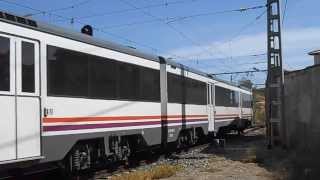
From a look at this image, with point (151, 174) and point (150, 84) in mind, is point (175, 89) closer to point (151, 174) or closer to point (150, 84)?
point (150, 84)

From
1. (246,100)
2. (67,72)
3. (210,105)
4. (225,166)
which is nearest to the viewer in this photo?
(67,72)

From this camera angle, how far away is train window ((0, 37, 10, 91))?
10.1 meters

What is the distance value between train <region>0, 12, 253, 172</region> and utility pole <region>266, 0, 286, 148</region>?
406 centimetres

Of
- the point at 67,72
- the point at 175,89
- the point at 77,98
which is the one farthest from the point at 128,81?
the point at 175,89

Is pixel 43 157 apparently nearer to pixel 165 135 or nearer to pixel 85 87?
pixel 85 87

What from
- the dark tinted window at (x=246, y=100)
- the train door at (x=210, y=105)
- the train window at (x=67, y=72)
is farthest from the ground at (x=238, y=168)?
the dark tinted window at (x=246, y=100)

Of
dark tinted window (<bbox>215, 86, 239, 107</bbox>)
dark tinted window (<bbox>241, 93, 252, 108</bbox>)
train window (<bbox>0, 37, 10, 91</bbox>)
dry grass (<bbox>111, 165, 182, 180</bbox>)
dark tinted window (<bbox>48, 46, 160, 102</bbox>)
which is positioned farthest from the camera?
dark tinted window (<bbox>241, 93, 252, 108</bbox>)

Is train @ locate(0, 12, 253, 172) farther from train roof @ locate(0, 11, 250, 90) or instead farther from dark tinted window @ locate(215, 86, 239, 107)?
dark tinted window @ locate(215, 86, 239, 107)

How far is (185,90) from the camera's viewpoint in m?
21.6

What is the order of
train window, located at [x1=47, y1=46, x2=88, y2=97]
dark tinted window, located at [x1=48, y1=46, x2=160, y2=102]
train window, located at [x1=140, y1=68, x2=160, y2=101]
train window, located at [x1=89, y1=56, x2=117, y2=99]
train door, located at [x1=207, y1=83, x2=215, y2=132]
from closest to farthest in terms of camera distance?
train window, located at [x1=47, y1=46, x2=88, y2=97], dark tinted window, located at [x1=48, y1=46, x2=160, y2=102], train window, located at [x1=89, y1=56, x2=117, y2=99], train window, located at [x1=140, y1=68, x2=160, y2=101], train door, located at [x1=207, y1=83, x2=215, y2=132]

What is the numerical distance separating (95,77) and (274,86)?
35.1 ft

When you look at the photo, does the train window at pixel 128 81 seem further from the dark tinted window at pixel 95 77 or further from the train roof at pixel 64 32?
the train roof at pixel 64 32

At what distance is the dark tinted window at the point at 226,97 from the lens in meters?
28.0

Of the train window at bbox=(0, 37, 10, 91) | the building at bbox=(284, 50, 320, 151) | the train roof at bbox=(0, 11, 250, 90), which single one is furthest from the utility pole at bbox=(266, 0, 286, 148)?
the train window at bbox=(0, 37, 10, 91)
